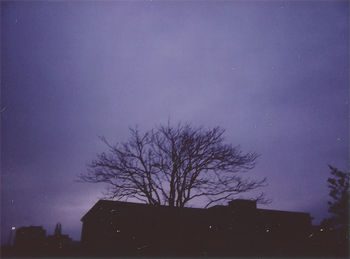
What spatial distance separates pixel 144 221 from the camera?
116ft

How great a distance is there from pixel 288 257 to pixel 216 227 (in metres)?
16.6

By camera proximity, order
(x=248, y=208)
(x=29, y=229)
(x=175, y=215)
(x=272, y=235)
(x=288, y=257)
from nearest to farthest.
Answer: (x=175, y=215) → (x=288, y=257) → (x=248, y=208) → (x=272, y=235) → (x=29, y=229)

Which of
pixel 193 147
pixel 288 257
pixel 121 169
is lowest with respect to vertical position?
pixel 288 257

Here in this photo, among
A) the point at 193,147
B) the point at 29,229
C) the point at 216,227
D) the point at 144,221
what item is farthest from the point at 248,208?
the point at 29,229

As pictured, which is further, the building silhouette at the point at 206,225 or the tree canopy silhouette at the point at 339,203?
the building silhouette at the point at 206,225

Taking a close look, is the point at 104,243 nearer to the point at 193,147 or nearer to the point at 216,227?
the point at 216,227

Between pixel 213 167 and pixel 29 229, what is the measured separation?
48399 millimetres

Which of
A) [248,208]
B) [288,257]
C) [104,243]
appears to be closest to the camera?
[288,257]

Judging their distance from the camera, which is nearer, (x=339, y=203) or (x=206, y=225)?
(x=339, y=203)

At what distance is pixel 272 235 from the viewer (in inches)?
1601

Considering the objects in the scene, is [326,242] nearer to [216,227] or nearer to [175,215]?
[175,215]

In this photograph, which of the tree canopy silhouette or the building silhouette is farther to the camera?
the building silhouette

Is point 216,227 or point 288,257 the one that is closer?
point 288,257

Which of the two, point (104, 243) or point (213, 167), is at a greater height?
point (213, 167)
